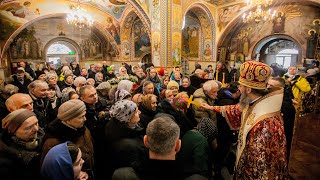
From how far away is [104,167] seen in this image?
225cm

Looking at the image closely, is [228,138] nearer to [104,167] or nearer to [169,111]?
[169,111]

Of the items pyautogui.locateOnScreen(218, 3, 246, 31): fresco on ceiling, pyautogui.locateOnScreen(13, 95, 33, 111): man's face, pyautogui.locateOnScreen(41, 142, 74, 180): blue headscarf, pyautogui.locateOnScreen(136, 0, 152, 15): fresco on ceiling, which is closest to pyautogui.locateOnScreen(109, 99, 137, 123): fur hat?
pyautogui.locateOnScreen(41, 142, 74, 180): blue headscarf

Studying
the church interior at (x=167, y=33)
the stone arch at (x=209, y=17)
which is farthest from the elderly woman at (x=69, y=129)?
the stone arch at (x=209, y=17)

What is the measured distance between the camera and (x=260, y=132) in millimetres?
1806

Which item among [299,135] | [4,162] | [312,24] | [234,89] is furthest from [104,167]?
[312,24]

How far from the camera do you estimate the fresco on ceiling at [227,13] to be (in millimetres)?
11488

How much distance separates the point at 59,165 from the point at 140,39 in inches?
581

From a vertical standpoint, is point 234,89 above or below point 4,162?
above

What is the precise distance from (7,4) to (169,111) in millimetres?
12649

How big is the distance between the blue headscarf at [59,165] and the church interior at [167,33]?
6059 millimetres

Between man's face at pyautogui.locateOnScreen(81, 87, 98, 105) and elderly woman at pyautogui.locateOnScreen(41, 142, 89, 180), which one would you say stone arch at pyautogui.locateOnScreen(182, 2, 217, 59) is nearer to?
man's face at pyautogui.locateOnScreen(81, 87, 98, 105)

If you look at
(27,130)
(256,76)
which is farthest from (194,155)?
(27,130)

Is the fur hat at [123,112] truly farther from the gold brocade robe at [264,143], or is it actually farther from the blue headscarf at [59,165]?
the gold brocade robe at [264,143]

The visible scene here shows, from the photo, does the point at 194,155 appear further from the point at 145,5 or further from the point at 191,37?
the point at 191,37
